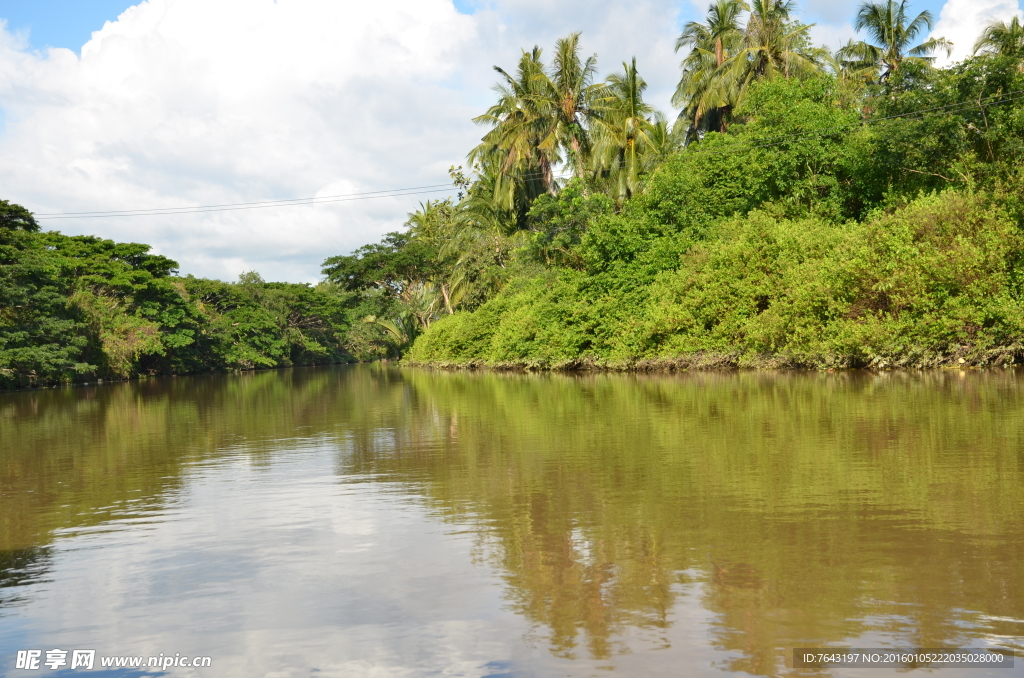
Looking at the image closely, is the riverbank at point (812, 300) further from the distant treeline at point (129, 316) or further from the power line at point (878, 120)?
the distant treeline at point (129, 316)

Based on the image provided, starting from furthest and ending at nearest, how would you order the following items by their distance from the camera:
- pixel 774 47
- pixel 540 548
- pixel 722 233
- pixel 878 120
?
pixel 774 47 < pixel 722 233 < pixel 878 120 < pixel 540 548

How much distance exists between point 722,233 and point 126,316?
37616 millimetres

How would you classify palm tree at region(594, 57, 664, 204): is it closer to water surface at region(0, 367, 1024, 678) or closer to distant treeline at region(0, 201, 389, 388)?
distant treeline at region(0, 201, 389, 388)

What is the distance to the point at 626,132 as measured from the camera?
42.1 metres

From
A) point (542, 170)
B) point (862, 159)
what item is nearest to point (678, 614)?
point (862, 159)

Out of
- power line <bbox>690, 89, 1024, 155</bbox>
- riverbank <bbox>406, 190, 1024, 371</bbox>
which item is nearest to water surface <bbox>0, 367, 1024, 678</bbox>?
riverbank <bbox>406, 190, 1024, 371</bbox>

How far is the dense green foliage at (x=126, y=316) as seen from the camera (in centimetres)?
3994

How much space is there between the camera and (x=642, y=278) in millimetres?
32594

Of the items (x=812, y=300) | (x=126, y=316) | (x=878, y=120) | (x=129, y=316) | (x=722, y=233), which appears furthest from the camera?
(x=129, y=316)

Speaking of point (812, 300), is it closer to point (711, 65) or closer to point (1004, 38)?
point (1004, 38)

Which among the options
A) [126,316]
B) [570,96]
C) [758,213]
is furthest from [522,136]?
[126,316]

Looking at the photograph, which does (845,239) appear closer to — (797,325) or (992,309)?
(797,325)

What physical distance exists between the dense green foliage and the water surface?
31.1 metres

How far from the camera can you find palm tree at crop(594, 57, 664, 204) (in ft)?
136
